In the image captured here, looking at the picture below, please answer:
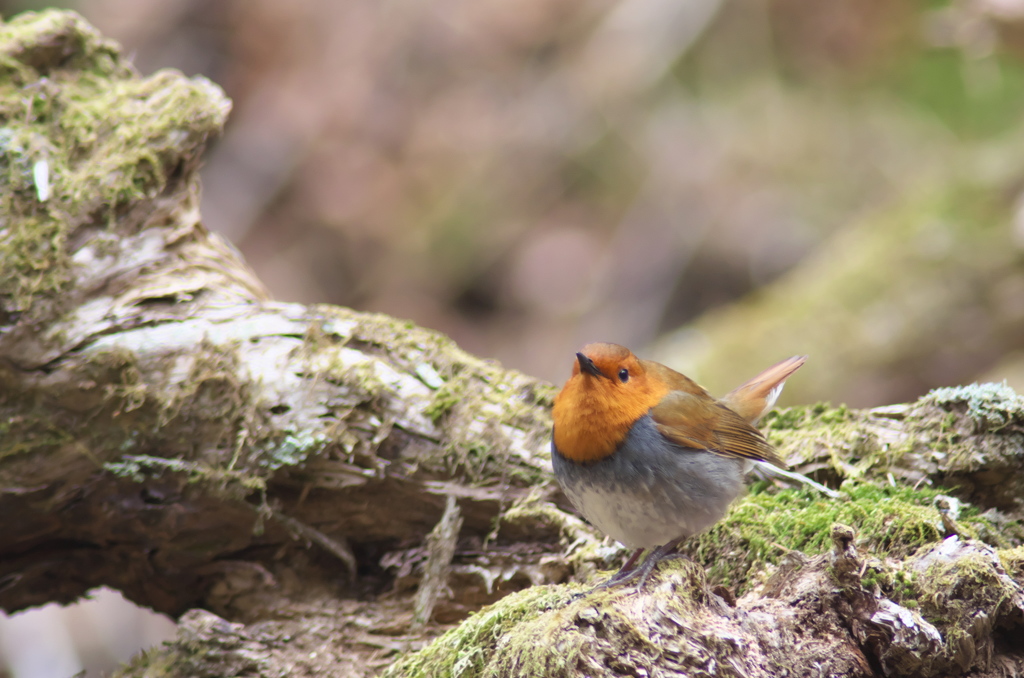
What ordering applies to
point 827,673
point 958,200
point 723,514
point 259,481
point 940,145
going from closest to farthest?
point 827,673, point 723,514, point 259,481, point 958,200, point 940,145

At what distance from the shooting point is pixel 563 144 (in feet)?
28.1

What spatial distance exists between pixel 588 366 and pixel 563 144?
6.34 meters

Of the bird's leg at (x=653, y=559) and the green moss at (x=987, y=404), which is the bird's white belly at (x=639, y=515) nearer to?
the bird's leg at (x=653, y=559)

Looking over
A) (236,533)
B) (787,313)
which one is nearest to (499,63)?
(787,313)

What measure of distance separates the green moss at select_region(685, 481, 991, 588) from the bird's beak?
649 mm

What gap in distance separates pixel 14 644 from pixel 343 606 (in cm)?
290

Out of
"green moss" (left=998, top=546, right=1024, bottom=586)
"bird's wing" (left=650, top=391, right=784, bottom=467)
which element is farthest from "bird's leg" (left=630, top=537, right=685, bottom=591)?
"green moss" (left=998, top=546, right=1024, bottom=586)

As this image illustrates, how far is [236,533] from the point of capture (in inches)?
115

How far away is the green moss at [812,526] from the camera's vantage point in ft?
8.04

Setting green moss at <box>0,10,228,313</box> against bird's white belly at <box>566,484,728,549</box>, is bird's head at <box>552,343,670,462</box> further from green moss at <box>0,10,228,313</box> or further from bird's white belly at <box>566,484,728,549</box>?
green moss at <box>0,10,228,313</box>

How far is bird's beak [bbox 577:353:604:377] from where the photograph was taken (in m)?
2.57

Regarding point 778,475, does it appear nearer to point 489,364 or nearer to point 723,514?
point 723,514

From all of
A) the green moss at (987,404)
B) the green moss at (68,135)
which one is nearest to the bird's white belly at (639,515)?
the green moss at (987,404)

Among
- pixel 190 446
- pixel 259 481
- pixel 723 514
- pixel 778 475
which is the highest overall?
pixel 190 446
